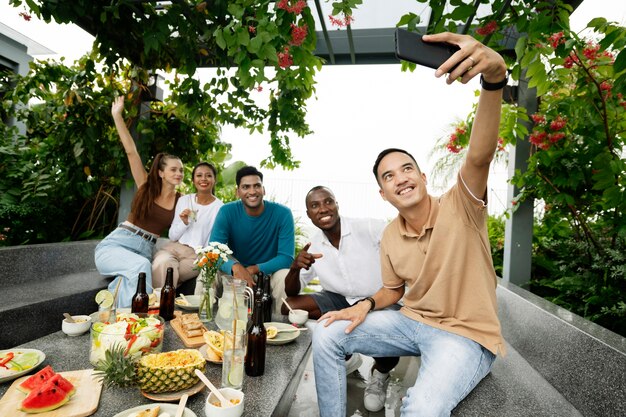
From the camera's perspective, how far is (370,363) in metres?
3.42

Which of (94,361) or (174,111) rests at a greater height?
(174,111)

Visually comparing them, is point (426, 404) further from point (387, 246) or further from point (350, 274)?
point (350, 274)

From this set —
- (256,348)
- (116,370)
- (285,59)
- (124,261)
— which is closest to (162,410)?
(116,370)

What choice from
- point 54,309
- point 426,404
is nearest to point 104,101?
point 54,309

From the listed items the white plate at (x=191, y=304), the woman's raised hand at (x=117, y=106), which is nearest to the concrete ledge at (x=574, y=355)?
the white plate at (x=191, y=304)

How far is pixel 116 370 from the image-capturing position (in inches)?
54.4

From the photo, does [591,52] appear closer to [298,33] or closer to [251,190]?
[298,33]

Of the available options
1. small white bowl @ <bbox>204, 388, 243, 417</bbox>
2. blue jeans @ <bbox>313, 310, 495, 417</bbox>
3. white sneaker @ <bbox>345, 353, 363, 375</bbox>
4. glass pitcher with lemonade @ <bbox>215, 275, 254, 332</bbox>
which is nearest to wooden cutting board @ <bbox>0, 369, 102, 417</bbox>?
small white bowl @ <bbox>204, 388, 243, 417</bbox>

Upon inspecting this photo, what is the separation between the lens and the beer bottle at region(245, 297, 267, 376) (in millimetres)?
1668

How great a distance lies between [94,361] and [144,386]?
34cm

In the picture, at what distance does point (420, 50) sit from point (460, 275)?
1.13 m

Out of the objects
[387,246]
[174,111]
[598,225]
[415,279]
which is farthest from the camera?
[174,111]

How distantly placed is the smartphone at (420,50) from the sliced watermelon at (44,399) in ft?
5.42

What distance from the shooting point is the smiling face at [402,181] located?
2014mm
